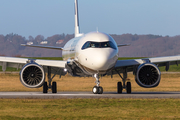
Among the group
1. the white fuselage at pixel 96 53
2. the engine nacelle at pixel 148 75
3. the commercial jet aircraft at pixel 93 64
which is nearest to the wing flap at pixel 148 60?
the commercial jet aircraft at pixel 93 64

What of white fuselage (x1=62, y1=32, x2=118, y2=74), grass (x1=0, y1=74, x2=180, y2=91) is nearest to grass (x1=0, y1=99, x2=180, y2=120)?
white fuselage (x1=62, y1=32, x2=118, y2=74)

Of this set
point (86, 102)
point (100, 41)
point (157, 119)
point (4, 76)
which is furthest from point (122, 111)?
point (4, 76)

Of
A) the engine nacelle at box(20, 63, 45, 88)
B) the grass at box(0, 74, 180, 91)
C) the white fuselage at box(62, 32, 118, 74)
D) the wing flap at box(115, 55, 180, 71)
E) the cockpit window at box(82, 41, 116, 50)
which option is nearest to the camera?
the white fuselage at box(62, 32, 118, 74)

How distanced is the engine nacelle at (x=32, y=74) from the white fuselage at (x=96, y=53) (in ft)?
8.89

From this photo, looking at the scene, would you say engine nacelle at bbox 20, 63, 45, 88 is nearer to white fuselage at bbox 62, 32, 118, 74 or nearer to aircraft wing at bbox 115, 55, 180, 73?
white fuselage at bbox 62, 32, 118, 74

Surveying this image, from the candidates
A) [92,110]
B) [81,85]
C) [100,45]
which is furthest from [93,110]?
[81,85]

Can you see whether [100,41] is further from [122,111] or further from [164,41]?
[164,41]

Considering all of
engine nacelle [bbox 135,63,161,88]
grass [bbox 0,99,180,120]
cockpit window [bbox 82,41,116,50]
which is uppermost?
cockpit window [bbox 82,41,116,50]

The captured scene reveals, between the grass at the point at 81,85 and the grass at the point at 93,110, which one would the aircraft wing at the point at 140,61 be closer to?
the grass at the point at 81,85

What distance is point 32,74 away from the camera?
24.8 m

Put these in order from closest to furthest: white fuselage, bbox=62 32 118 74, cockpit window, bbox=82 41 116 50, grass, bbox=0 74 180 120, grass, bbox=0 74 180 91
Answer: grass, bbox=0 74 180 120, white fuselage, bbox=62 32 118 74, cockpit window, bbox=82 41 116 50, grass, bbox=0 74 180 91

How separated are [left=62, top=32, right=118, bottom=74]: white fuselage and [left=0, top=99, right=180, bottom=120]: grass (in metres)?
3.85

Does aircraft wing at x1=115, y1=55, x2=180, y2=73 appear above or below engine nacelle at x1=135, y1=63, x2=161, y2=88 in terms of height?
above

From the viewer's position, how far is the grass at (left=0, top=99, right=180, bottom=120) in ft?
43.8
